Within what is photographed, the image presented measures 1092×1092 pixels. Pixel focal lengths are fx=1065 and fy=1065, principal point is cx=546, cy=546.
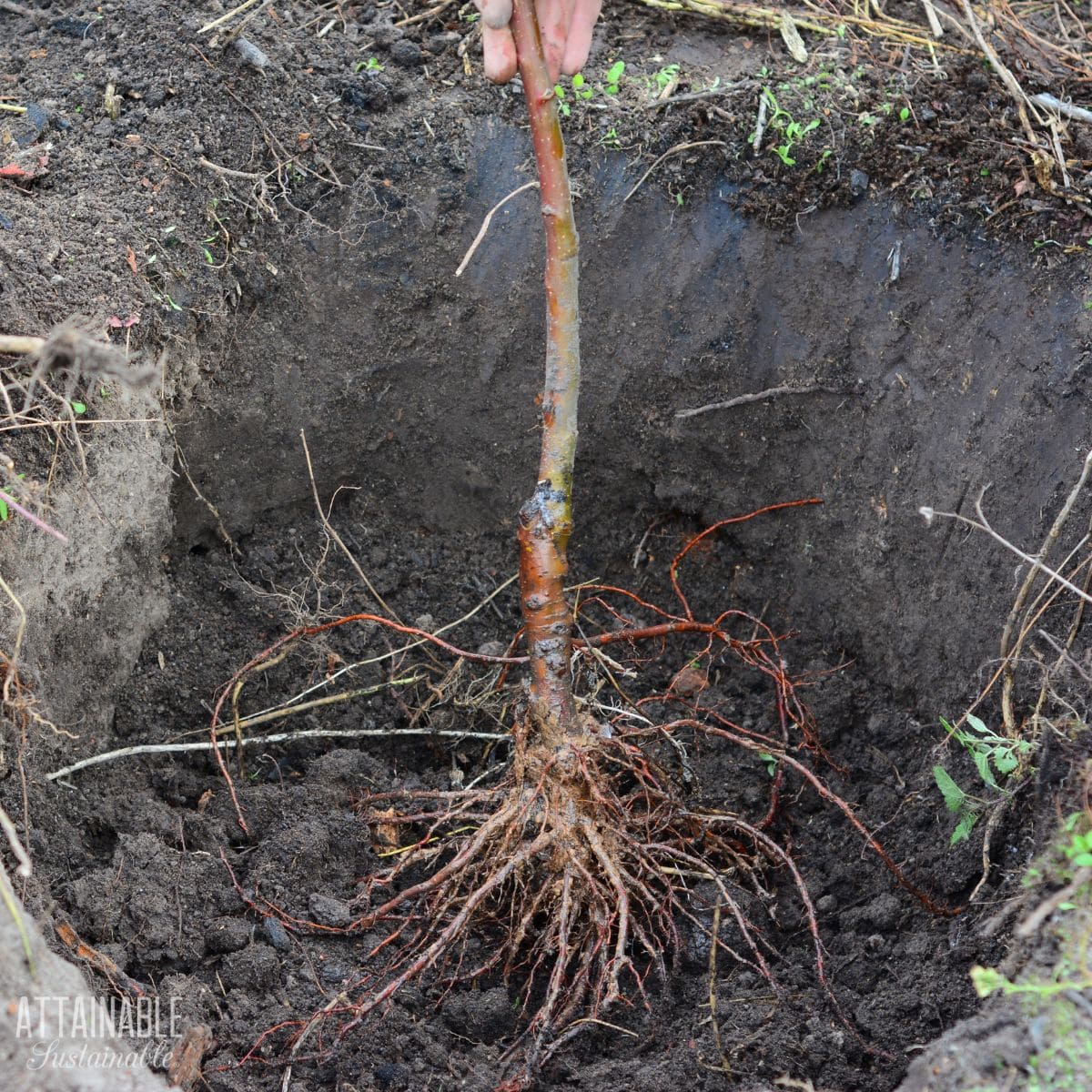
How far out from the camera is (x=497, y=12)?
1.77m

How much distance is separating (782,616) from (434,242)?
1.38 m

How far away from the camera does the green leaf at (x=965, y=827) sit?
6.26 ft

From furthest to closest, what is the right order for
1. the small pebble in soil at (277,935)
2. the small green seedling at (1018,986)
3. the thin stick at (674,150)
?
the thin stick at (674,150) < the small pebble in soil at (277,935) < the small green seedling at (1018,986)

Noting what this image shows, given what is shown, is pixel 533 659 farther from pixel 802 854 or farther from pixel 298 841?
pixel 802 854

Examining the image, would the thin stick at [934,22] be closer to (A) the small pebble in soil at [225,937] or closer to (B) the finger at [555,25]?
(B) the finger at [555,25]

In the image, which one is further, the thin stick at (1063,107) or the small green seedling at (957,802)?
the thin stick at (1063,107)

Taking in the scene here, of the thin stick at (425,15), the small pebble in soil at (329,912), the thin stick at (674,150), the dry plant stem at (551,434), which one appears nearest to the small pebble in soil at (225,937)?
the small pebble in soil at (329,912)

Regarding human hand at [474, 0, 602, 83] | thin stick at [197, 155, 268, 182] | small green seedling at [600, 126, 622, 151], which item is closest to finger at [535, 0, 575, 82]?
human hand at [474, 0, 602, 83]

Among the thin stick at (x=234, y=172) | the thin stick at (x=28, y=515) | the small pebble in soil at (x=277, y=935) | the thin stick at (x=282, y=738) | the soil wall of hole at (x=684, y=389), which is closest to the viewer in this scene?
the thin stick at (x=28, y=515)

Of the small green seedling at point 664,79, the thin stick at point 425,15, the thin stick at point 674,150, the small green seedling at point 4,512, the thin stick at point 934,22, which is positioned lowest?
the small green seedling at point 4,512

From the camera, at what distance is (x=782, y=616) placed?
290cm

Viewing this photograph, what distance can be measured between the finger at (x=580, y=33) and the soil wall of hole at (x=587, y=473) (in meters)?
0.63

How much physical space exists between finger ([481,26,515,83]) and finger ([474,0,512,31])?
5.6 inches

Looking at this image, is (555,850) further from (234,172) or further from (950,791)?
(234,172)
